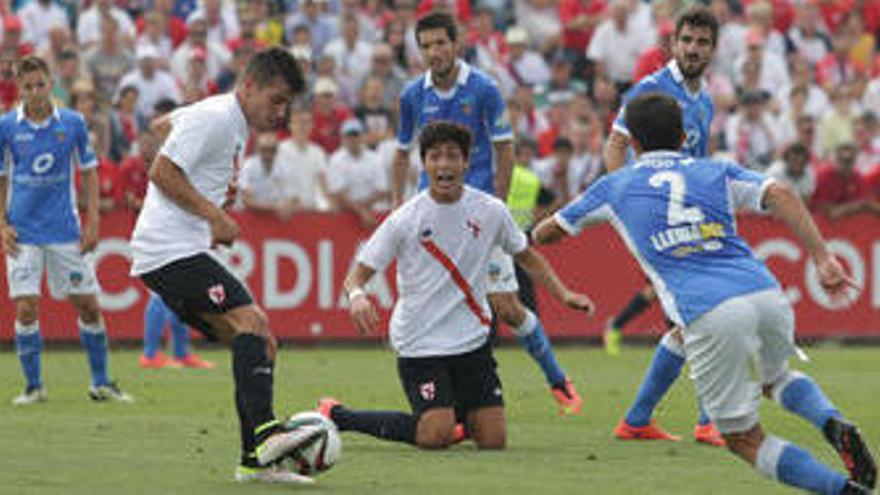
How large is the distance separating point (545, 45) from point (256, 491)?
17.5 meters

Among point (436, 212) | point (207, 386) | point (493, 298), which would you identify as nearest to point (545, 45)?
point (207, 386)

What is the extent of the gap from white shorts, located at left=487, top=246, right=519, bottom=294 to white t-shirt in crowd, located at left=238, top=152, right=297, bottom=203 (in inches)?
303

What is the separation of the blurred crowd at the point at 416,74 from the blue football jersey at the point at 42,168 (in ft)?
15.4

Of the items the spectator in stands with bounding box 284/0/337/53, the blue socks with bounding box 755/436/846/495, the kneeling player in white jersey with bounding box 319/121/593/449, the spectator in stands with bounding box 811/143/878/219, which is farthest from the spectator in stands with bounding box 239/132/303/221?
the blue socks with bounding box 755/436/846/495

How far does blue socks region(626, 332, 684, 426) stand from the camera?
12.0 m

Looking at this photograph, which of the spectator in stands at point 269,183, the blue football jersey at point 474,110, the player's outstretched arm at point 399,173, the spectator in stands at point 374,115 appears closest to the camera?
the blue football jersey at point 474,110

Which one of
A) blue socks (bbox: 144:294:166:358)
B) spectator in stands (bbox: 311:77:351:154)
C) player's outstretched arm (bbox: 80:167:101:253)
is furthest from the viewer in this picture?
spectator in stands (bbox: 311:77:351:154)

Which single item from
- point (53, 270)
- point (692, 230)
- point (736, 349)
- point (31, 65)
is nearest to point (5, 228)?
point (53, 270)

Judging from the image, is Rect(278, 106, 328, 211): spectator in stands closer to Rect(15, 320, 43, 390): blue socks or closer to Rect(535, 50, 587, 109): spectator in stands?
Rect(535, 50, 587, 109): spectator in stands

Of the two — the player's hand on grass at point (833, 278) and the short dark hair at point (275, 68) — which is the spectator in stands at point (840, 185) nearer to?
the short dark hair at point (275, 68)

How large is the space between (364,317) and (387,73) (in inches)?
573

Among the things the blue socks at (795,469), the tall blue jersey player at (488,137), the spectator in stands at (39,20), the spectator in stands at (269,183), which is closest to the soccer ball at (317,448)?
the blue socks at (795,469)

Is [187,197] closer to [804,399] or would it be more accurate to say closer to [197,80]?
[804,399]

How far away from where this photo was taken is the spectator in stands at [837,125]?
80.3ft
